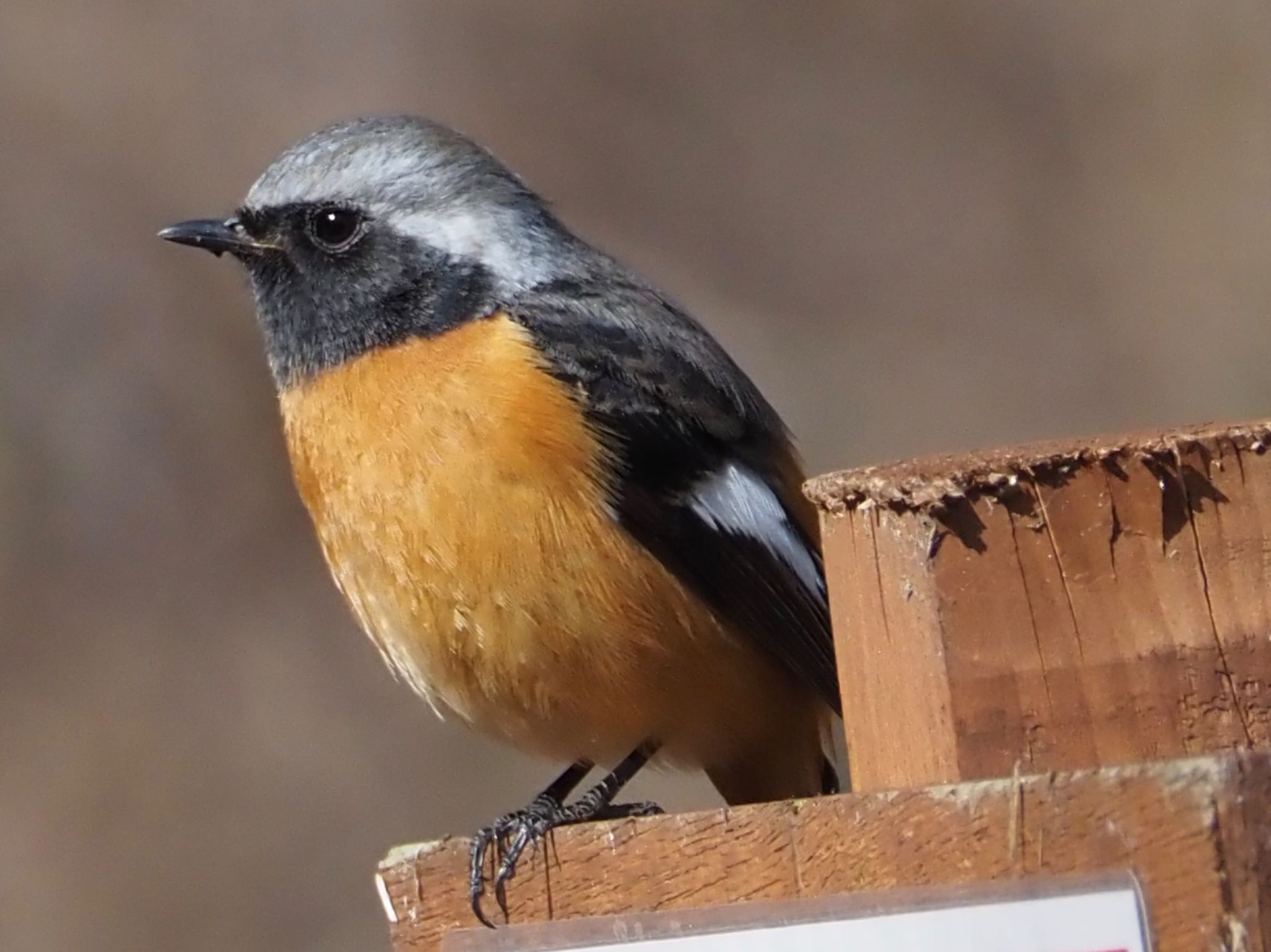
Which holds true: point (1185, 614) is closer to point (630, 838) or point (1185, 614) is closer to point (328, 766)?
point (630, 838)

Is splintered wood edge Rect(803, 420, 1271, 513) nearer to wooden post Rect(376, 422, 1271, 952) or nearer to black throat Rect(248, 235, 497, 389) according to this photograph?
wooden post Rect(376, 422, 1271, 952)

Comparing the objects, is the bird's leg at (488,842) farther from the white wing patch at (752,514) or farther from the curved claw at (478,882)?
the white wing patch at (752,514)

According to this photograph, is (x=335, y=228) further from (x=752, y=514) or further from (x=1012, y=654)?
(x=1012, y=654)

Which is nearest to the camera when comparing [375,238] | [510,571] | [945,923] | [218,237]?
[945,923]

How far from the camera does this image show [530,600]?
360cm

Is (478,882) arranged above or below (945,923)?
above

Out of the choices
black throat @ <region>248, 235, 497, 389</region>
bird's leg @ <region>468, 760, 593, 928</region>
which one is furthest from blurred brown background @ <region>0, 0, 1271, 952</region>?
bird's leg @ <region>468, 760, 593, 928</region>

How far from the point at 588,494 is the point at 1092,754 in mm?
1429

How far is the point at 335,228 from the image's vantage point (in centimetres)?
446

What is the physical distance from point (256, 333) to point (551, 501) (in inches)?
200

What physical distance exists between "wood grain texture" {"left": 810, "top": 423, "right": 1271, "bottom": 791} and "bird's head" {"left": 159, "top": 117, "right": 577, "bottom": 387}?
1776 mm

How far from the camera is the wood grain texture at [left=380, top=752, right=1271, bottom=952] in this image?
2.12 m

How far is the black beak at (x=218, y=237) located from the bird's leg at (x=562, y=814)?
137 centimetres

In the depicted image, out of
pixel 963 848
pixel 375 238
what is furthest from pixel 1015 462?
pixel 375 238
